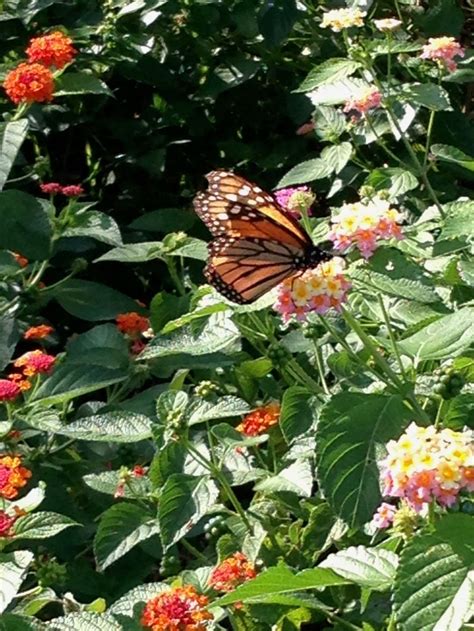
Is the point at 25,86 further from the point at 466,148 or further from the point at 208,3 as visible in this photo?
the point at 466,148

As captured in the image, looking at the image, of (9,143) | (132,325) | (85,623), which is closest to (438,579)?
(85,623)

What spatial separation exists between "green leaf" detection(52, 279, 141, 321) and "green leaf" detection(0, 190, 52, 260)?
17cm

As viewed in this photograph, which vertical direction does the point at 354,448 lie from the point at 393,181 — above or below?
above

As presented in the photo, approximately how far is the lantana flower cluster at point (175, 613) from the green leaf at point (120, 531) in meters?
0.37

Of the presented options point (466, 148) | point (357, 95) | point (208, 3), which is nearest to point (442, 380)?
point (357, 95)

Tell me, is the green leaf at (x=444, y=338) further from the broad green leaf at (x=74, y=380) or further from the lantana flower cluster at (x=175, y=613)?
the broad green leaf at (x=74, y=380)

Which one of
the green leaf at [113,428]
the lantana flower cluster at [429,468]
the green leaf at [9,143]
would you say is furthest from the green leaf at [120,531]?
the green leaf at [9,143]

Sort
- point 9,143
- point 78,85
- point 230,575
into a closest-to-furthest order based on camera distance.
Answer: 1. point 230,575
2. point 9,143
3. point 78,85

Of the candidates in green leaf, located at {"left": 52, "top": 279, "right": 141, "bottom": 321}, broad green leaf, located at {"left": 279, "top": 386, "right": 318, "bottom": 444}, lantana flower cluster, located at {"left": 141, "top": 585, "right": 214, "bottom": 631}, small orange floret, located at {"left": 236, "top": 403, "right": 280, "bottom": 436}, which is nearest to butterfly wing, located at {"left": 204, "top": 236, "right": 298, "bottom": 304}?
broad green leaf, located at {"left": 279, "top": 386, "right": 318, "bottom": 444}

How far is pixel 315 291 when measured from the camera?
1.86m

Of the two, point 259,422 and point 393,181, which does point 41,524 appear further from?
point 393,181

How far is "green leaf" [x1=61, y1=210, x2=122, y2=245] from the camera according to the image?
9.57ft

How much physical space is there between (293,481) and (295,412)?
124mm

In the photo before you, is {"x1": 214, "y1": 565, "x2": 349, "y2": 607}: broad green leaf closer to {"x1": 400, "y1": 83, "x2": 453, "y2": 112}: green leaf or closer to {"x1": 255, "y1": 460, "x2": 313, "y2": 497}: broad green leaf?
{"x1": 255, "y1": 460, "x2": 313, "y2": 497}: broad green leaf
